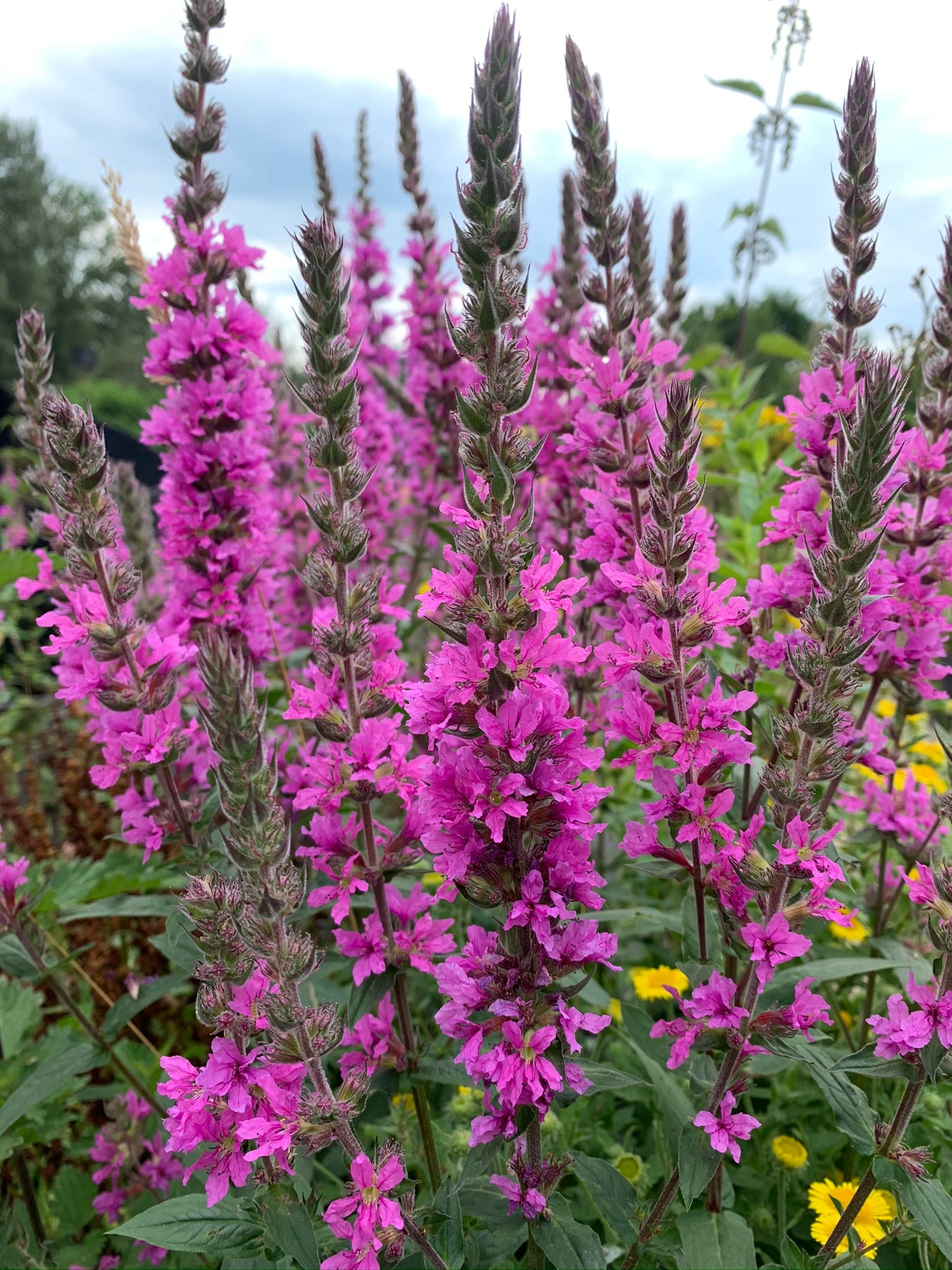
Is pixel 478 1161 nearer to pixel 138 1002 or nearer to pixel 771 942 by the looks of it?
pixel 771 942

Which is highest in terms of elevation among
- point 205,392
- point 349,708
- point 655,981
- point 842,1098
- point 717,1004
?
point 205,392

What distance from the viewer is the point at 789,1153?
10.3 feet

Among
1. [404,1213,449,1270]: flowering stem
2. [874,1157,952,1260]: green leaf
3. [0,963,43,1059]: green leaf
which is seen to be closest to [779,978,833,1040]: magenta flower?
[874,1157,952,1260]: green leaf

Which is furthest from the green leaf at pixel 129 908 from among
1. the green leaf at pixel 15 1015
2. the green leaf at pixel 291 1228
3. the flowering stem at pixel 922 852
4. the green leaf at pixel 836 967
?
the flowering stem at pixel 922 852

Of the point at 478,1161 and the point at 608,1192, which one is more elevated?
the point at 478,1161

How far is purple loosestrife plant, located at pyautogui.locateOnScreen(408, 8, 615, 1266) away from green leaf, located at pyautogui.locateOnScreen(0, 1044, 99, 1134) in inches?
70.7

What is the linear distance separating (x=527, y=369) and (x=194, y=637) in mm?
2392

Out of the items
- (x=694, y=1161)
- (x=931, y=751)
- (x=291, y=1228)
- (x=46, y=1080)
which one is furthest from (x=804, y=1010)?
(x=931, y=751)

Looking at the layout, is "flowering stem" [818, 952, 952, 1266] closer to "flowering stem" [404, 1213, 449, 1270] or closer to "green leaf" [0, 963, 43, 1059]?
"flowering stem" [404, 1213, 449, 1270]

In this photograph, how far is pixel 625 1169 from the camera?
304cm

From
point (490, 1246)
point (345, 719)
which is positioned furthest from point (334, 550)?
point (490, 1246)

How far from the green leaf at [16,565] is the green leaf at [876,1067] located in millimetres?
4096

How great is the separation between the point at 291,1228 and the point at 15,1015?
262cm

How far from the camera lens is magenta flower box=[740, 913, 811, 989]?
6.82 ft
